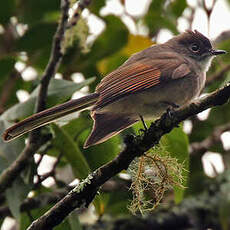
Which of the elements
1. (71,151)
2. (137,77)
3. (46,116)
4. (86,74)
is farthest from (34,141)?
(86,74)

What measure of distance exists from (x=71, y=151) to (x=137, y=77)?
A: 2.07 feet

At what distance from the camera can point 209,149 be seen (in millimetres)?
4484

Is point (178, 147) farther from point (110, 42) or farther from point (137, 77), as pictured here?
point (110, 42)

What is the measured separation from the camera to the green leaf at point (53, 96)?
3527 millimetres

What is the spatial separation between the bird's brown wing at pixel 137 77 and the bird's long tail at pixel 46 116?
0.10 meters

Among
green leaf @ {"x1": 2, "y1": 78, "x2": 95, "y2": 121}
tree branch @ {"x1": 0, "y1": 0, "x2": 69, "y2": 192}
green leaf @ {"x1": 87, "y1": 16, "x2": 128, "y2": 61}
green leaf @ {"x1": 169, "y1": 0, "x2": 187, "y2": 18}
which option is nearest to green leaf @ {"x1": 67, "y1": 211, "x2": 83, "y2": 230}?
tree branch @ {"x1": 0, "y1": 0, "x2": 69, "y2": 192}

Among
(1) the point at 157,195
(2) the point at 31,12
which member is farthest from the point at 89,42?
(1) the point at 157,195

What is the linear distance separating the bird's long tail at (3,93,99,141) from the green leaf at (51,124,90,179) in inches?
8.1

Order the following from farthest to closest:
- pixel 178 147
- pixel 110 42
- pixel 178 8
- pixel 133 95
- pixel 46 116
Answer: pixel 178 8 → pixel 110 42 → pixel 133 95 → pixel 178 147 → pixel 46 116

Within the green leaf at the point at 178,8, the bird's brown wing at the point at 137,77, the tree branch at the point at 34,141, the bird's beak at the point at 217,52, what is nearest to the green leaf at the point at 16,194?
the tree branch at the point at 34,141

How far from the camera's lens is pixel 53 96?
11.9ft

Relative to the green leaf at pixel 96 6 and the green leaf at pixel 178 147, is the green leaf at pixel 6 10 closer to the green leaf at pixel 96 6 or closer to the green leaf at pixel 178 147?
the green leaf at pixel 96 6

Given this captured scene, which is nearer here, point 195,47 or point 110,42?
point 110,42

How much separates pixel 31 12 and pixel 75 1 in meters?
0.74
